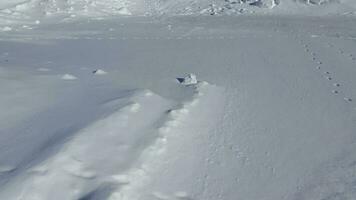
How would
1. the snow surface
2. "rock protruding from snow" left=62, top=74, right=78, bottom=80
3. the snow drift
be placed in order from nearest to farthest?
the snow surface < "rock protruding from snow" left=62, top=74, right=78, bottom=80 < the snow drift

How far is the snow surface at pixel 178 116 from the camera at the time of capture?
396 cm

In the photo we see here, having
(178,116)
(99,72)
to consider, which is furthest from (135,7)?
(178,116)

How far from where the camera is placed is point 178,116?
17.2ft

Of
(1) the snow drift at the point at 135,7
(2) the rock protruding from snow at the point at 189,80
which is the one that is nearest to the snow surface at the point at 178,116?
(2) the rock protruding from snow at the point at 189,80

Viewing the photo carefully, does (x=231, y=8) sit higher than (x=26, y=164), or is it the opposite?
(x=26, y=164)

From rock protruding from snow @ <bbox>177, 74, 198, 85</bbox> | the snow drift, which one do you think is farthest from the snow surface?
the snow drift

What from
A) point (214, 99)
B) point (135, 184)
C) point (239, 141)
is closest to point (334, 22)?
point (214, 99)

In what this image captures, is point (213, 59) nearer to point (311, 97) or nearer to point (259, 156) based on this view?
point (311, 97)

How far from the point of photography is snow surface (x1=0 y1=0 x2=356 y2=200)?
3961 millimetres

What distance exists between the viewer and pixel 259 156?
464 cm

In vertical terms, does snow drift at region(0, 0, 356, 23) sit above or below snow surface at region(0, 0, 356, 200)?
below

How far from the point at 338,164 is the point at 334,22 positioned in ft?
25.8

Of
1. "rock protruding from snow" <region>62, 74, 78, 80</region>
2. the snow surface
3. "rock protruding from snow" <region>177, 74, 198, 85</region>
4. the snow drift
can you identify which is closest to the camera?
the snow surface

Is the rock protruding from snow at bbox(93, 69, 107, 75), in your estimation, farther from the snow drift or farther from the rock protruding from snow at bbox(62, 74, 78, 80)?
the snow drift
